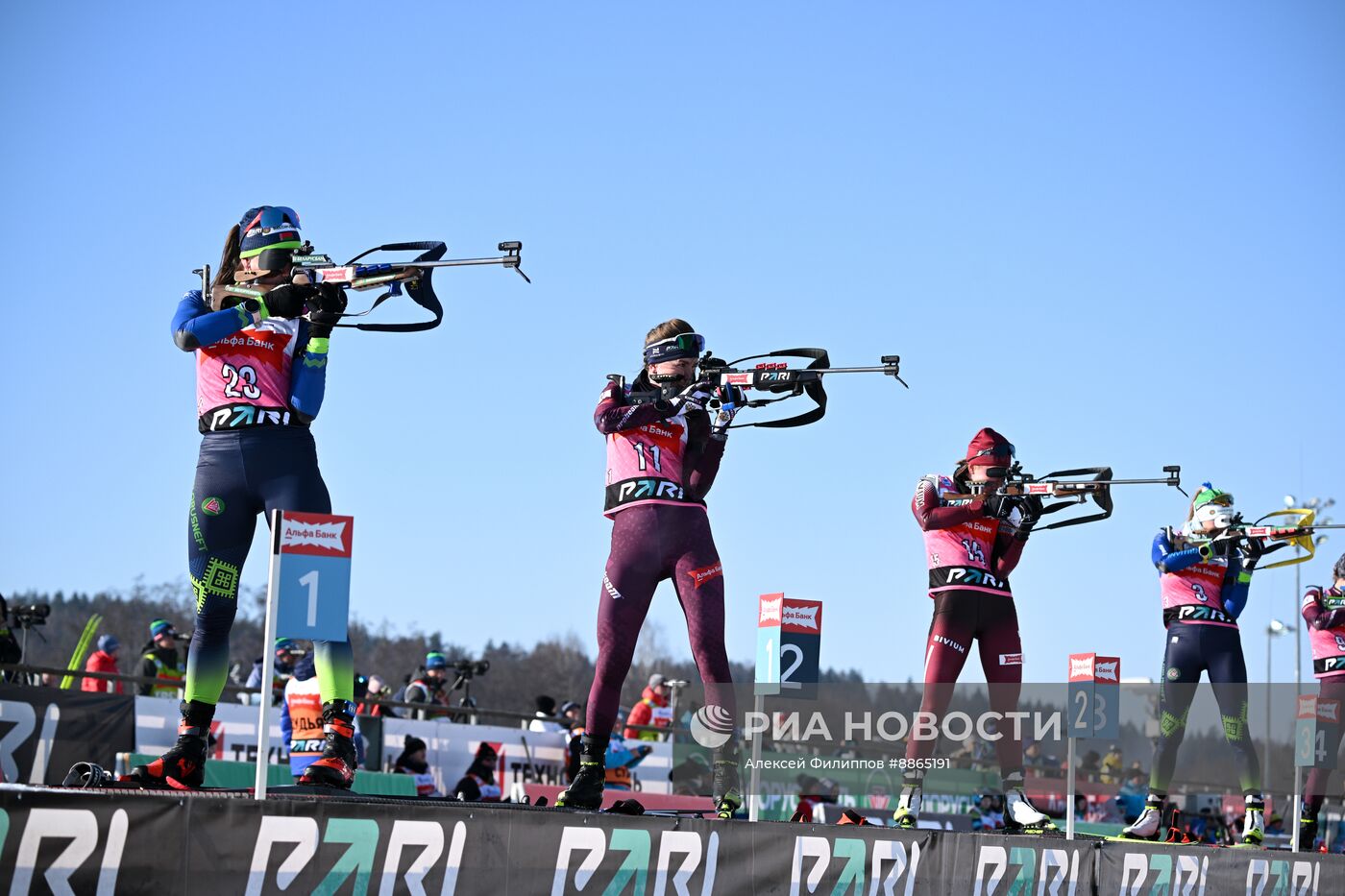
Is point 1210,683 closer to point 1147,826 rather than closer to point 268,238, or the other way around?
point 1147,826

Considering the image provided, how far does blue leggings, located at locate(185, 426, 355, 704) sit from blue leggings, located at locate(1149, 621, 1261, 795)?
22.8 feet

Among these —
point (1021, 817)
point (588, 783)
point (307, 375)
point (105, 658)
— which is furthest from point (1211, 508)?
point (105, 658)

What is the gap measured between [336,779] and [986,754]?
13784mm

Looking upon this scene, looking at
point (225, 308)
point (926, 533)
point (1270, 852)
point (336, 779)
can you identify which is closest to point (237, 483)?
point (225, 308)

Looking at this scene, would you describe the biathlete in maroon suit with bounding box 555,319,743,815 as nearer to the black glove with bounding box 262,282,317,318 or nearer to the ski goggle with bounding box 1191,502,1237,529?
the black glove with bounding box 262,282,317,318

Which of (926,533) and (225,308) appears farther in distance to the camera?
(926,533)

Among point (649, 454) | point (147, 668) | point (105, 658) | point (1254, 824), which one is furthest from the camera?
point (105, 658)

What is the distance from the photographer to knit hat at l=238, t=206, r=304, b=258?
798 cm

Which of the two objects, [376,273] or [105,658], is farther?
[105,658]

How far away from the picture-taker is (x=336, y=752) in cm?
764

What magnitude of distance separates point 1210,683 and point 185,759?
25.9 feet

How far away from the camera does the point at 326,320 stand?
7785 mm

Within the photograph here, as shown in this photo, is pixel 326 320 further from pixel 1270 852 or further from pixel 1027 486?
pixel 1270 852

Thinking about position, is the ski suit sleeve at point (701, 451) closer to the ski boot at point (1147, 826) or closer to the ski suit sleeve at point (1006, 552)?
the ski suit sleeve at point (1006, 552)
